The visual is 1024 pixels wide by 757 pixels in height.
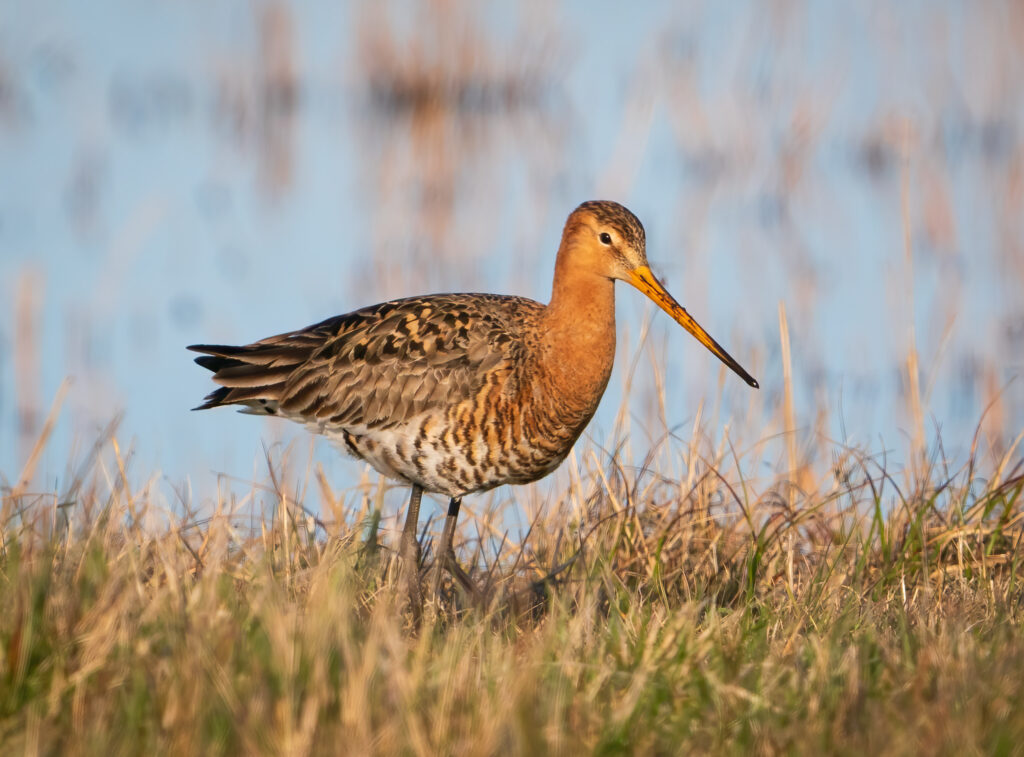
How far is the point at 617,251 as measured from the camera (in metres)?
5.39

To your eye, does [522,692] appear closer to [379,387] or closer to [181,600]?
[181,600]

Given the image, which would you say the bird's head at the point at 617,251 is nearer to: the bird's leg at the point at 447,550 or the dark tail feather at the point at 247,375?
the bird's leg at the point at 447,550

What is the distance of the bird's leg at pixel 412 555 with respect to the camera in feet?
16.0

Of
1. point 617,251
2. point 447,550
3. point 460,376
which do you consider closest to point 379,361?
point 460,376

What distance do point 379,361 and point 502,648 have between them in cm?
174

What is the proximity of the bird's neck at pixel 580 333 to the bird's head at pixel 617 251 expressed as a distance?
0.17 ft

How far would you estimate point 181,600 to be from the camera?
3.55 meters

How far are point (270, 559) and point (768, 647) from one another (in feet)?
5.44

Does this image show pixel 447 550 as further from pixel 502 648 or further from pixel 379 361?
pixel 502 648

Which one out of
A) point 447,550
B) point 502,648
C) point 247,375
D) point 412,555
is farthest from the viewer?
point 247,375

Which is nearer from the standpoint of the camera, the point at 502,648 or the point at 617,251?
the point at 502,648

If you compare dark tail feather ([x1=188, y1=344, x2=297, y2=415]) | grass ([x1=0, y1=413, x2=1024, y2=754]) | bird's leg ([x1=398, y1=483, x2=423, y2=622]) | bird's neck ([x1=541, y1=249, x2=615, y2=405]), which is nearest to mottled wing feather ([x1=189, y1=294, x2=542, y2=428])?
dark tail feather ([x1=188, y1=344, x2=297, y2=415])

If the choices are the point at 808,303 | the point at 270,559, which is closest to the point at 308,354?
the point at 270,559

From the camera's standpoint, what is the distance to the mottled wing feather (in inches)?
206
